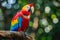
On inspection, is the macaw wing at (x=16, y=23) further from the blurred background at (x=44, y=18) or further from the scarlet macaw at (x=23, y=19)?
the blurred background at (x=44, y=18)

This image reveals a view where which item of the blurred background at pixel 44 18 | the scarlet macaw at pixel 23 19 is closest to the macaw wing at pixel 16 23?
the scarlet macaw at pixel 23 19

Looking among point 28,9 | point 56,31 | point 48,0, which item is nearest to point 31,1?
point 48,0

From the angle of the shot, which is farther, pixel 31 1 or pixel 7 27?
pixel 7 27

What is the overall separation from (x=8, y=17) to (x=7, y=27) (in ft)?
0.55

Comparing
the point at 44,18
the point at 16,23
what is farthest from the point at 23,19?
the point at 44,18

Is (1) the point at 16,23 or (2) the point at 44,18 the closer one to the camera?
(1) the point at 16,23

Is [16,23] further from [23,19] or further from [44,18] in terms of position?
[44,18]

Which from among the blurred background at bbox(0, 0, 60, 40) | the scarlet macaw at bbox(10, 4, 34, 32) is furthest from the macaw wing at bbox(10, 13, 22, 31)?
the blurred background at bbox(0, 0, 60, 40)

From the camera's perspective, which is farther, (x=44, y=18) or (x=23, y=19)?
(x=44, y=18)

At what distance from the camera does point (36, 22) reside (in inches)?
129

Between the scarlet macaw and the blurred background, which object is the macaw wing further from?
the blurred background

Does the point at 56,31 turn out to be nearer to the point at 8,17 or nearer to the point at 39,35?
the point at 39,35

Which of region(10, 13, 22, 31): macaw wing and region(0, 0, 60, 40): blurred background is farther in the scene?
region(0, 0, 60, 40): blurred background

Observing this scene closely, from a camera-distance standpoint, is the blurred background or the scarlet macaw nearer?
the scarlet macaw
